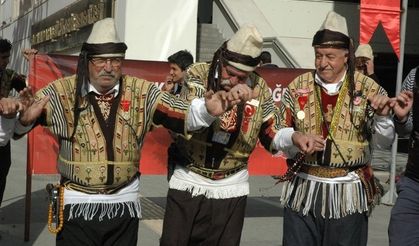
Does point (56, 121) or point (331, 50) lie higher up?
point (331, 50)

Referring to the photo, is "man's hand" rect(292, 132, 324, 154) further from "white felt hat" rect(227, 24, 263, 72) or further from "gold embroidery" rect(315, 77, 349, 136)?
"white felt hat" rect(227, 24, 263, 72)

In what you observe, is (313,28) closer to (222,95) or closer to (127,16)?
(127,16)

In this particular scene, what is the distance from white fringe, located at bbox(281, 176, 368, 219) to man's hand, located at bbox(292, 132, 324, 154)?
0.42 m

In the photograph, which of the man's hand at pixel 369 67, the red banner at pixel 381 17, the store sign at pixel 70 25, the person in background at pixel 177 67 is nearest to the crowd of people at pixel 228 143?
the man's hand at pixel 369 67

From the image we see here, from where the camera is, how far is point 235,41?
381 cm

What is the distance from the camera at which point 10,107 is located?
3178 mm

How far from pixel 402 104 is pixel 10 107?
1.98 meters

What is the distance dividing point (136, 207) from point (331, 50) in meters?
1.39

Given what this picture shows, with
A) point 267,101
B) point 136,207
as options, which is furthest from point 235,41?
point 136,207

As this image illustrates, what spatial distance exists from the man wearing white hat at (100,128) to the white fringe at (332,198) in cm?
91

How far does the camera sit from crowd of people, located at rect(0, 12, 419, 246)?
3529 mm

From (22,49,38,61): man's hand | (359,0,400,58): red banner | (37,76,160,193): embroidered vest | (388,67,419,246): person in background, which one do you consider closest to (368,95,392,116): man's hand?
(388,67,419,246): person in background

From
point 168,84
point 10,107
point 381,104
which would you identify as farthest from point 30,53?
Answer: point 381,104

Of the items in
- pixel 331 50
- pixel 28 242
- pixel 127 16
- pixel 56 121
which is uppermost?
pixel 127 16
